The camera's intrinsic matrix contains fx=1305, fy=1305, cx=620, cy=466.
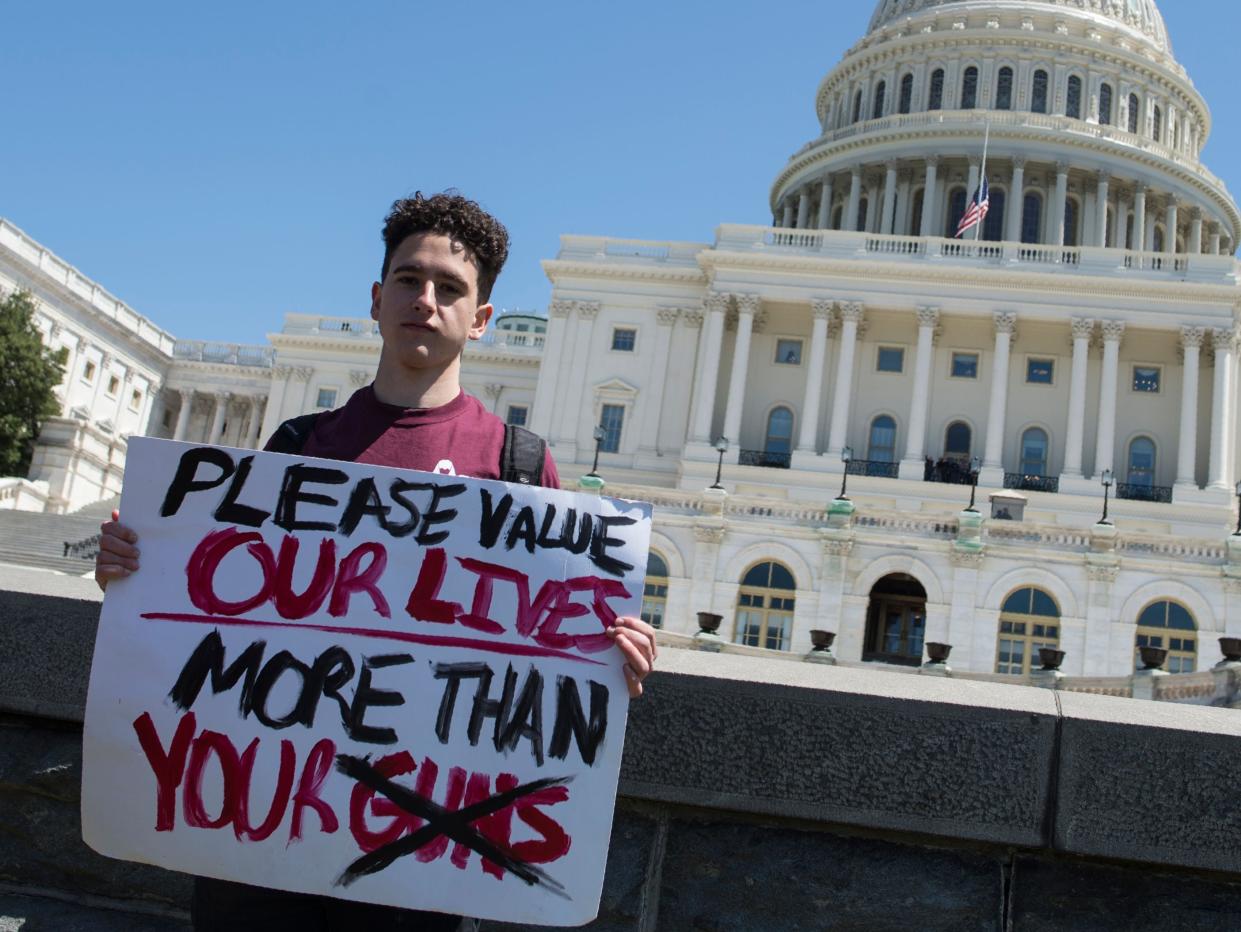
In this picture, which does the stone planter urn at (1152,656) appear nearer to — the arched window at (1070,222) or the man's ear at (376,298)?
the man's ear at (376,298)

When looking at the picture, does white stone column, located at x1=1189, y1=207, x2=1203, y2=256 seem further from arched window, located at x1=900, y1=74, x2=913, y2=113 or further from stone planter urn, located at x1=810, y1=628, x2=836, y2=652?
stone planter urn, located at x1=810, y1=628, x2=836, y2=652

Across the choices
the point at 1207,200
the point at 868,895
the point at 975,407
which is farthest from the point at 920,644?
the point at 1207,200

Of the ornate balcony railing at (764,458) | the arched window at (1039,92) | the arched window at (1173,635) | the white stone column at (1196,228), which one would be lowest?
the arched window at (1173,635)

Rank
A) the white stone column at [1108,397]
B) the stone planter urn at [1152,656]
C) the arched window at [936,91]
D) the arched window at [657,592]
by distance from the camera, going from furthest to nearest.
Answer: the arched window at [936,91] → the white stone column at [1108,397] → the arched window at [657,592] → the stone planter urn at [1152,656]

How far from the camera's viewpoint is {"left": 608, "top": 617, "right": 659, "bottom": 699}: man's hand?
360cm

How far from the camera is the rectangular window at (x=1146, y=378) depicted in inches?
2317

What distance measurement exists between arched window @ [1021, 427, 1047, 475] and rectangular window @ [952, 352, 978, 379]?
3.67 metres

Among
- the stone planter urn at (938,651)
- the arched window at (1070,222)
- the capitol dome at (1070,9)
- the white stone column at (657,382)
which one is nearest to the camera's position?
the stone planter urn at (938,651)

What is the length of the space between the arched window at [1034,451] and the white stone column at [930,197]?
19839mm

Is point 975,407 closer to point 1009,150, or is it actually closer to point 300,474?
point 1009,150

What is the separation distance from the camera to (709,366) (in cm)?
5891

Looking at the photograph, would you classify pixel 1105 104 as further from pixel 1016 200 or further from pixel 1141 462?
pixel 1141 462

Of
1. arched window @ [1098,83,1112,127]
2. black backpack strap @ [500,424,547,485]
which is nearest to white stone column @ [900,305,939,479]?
arched window @ [1098,83,1112,127]

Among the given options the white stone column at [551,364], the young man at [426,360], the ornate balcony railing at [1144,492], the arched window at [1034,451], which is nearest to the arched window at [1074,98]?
the arched window at [1034,451]
